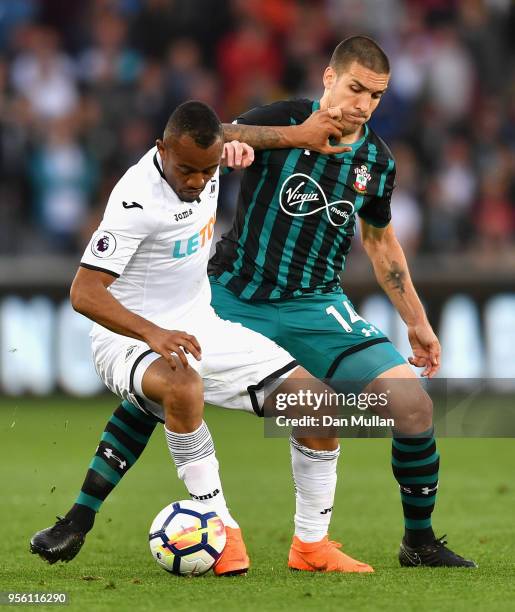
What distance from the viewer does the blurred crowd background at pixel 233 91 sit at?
1306 cm

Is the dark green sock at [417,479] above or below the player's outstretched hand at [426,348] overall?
below

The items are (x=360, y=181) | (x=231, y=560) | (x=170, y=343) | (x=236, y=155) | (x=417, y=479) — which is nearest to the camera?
(x=170, y=343)

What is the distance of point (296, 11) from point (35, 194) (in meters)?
3.95

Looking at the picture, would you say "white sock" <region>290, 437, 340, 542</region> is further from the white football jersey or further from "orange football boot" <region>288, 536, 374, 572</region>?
the white football jersey

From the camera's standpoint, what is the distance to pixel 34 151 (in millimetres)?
13039

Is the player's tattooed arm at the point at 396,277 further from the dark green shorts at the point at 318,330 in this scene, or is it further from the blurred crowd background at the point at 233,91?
the blurred crowd background at the point at 233,91

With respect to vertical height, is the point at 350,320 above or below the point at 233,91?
above

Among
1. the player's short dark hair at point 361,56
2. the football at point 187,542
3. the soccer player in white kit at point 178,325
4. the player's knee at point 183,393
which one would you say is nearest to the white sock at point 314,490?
the soccer player in white kit at point 178,325

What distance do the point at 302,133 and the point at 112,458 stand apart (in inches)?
67.0

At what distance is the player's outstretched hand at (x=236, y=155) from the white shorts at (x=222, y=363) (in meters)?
0.70

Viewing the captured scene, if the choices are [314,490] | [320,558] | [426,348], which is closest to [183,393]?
[314,490]

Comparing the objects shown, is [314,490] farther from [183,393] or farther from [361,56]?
[361,56]

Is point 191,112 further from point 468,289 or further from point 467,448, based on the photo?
point 468,289

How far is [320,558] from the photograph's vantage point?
5.67 meters
